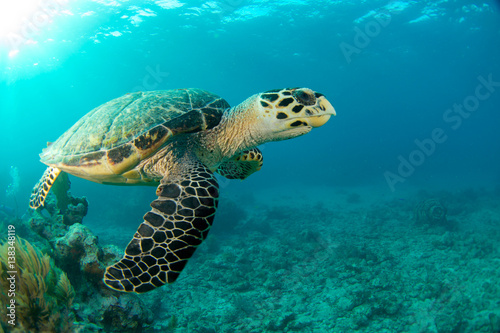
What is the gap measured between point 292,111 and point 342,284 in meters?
4.77

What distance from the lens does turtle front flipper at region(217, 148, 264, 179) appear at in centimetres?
472

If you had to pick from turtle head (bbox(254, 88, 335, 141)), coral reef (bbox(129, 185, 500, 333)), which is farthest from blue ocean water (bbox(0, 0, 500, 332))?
turtle head (bbox(254, 88, 335, 141))

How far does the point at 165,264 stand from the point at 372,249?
7584 mm

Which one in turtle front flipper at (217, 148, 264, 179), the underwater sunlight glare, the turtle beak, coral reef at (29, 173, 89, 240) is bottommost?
coral reef at (29, 173, 89, 240)

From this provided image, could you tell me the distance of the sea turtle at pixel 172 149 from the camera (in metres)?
2.48

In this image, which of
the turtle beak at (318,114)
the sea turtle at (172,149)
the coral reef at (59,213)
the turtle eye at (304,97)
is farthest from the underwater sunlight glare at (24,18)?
the turtle beak at (318,114)

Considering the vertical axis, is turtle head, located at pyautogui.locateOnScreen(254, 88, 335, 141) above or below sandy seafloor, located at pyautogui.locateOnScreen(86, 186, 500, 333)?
above

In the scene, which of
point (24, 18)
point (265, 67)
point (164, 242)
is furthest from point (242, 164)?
point (265, 67)

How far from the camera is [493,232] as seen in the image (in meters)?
9.70

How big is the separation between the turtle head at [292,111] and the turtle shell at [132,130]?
0.96 meters

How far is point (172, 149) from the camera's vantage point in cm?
369

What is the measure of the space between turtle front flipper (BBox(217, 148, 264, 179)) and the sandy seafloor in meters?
2.70

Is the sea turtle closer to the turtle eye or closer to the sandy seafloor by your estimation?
the turtle eye

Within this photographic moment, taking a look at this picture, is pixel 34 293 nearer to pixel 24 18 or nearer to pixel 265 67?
pixel 24 18
